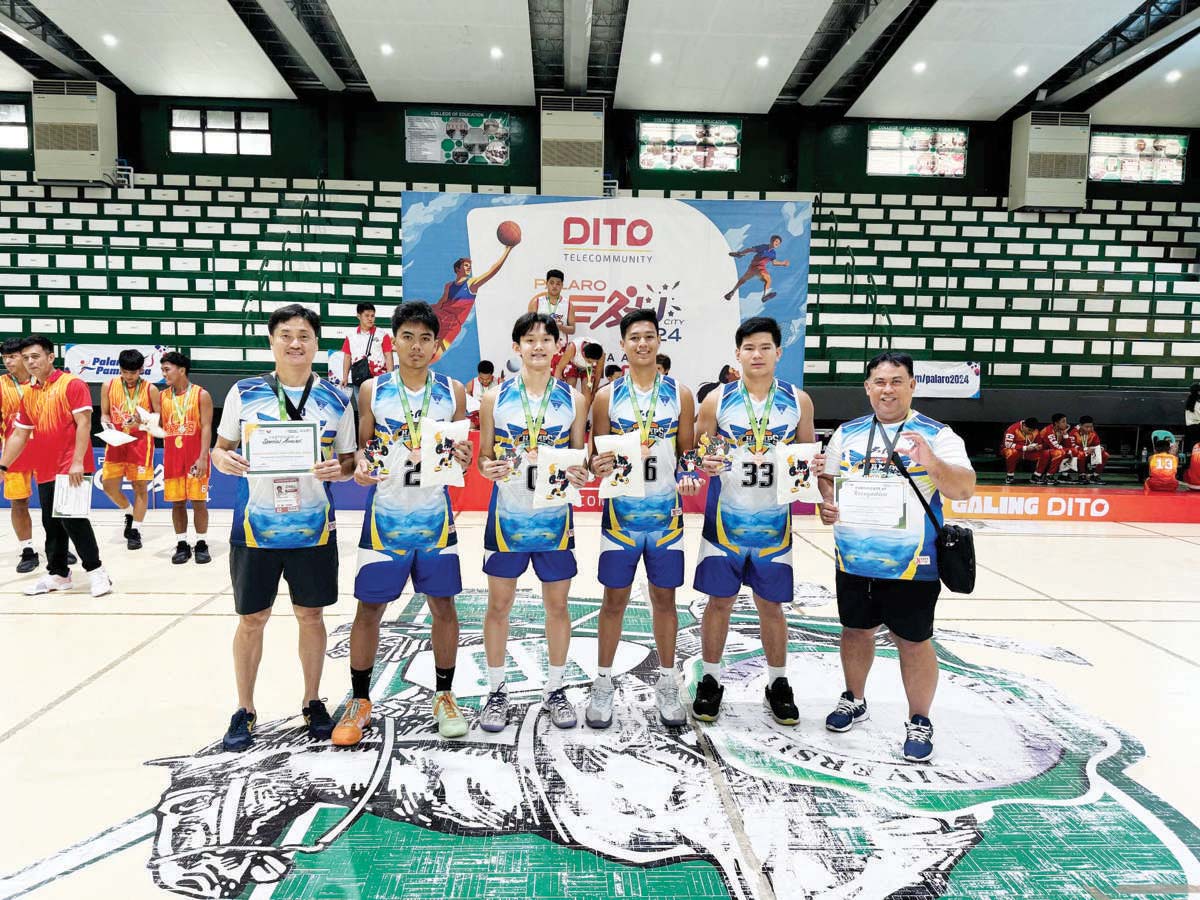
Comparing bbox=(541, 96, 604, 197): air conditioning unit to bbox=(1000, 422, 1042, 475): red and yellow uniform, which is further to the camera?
bbox=(541, 96, 604, 197): air conditioning unit

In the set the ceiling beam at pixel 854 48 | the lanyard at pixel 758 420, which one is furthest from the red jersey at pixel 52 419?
the ceiling beam at pixel 854 48

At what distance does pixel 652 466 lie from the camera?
10.6ft

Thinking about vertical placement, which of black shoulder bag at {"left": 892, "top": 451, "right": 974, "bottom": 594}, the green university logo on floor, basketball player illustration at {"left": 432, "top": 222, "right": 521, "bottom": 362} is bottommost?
the green university logo on floor

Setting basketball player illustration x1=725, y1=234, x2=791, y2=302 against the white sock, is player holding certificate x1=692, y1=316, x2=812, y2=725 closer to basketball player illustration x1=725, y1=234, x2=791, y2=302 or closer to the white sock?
the white sock

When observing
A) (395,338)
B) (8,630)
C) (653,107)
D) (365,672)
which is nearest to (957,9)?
(653,107)

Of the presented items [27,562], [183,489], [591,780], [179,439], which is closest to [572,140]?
[179,439]

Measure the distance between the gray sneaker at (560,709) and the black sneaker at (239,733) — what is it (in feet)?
4.18

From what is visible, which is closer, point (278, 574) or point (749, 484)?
point (278, 574)

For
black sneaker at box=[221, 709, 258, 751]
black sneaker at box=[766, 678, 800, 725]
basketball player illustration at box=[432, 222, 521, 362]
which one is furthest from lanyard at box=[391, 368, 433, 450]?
basketball player illustration at box=[432, 222, 521, 362]

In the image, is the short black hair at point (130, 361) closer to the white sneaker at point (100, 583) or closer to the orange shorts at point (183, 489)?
the orange shorts at point (183, 489)

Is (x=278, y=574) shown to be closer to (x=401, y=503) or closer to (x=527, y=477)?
(x=401, y=503)

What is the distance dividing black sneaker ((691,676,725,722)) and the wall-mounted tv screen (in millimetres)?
17243

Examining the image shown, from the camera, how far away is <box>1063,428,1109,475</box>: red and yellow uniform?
10820 mm

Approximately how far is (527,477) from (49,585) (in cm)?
432
